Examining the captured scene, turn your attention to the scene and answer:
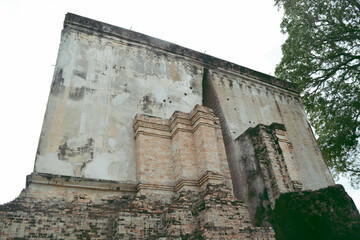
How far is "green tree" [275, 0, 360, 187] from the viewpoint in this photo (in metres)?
10.8

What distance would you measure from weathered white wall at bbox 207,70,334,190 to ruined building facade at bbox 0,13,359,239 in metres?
0.05

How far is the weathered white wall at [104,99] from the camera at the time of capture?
21.1 feet

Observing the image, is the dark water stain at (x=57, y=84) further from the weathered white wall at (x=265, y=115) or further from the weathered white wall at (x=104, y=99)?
the weathered white wall at (x=265, y=115)

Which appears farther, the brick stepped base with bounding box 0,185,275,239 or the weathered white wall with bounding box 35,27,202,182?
the weathered white wall with bounding box 35,27,202,182

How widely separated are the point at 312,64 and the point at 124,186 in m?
9.02

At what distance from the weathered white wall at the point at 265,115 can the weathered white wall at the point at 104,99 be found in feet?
3.68

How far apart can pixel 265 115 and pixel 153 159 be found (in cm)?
538

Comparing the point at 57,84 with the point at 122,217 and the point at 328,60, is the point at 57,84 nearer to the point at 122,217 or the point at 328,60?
the point at 122,217

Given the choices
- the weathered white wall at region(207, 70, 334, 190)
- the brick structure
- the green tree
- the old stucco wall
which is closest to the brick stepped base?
the brick structure

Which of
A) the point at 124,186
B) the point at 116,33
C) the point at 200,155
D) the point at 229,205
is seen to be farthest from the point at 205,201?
the point at 116,33

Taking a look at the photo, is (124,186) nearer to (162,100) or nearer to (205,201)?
(205,201)

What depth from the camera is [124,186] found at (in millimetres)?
6492

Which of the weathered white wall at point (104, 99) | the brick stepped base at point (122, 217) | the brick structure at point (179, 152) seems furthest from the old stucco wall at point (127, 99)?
the brick stepped base at point (122, 217)

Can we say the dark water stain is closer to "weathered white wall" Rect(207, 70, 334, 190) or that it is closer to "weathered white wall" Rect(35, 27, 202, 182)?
"weathered white wall" Rect(35, 27, 202, 182)
